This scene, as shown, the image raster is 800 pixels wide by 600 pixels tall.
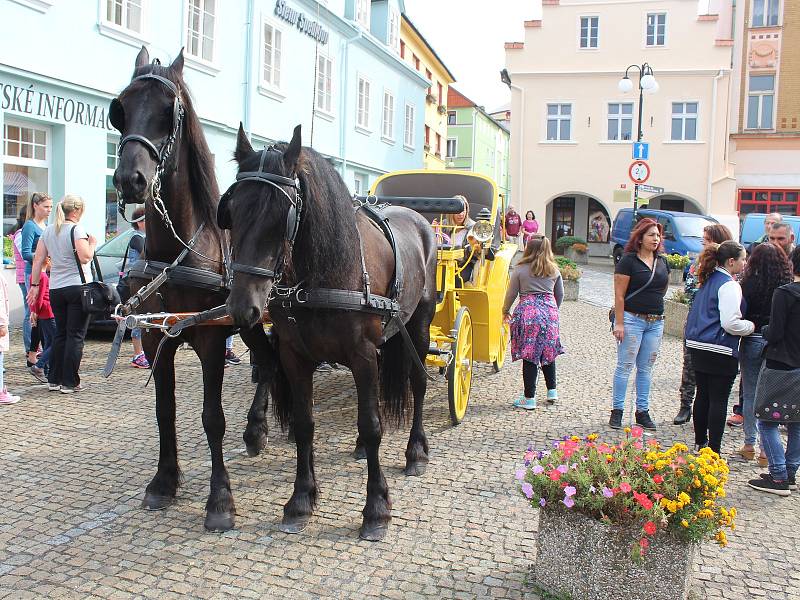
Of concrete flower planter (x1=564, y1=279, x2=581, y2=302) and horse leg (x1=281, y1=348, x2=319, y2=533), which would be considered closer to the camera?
horse leg (x1=281, y1=348, x2=319, y2=533)

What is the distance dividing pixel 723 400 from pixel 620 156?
83.8 ft

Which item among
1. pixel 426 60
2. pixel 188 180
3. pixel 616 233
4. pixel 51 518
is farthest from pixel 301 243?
pixel 426 60

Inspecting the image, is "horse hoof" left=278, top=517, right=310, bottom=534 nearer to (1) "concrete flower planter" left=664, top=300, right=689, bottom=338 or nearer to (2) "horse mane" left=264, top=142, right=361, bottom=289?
(2) "horse mane" left=264, top=142, right=361, bottom=289

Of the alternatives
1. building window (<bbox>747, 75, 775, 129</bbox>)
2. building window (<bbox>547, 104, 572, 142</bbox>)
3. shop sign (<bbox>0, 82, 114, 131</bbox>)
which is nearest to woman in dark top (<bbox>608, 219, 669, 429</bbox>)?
shop sign (<bbox>0, 82, 114, 131</bbox>)

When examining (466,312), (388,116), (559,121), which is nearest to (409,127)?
(388,116)

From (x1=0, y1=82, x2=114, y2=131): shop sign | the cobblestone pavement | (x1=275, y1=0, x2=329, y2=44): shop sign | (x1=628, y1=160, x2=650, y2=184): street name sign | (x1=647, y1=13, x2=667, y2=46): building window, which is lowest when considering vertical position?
the cobblestone pavement

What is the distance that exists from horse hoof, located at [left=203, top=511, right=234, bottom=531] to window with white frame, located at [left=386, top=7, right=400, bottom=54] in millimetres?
24056

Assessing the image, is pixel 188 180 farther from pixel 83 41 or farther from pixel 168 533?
pixel 83 41

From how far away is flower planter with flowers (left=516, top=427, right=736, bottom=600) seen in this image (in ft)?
10.2

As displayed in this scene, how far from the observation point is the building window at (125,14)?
485 inches

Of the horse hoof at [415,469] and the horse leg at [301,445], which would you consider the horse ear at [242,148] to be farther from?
the horse hoof at [415,469]

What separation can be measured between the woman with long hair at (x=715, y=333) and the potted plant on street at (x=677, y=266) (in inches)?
516

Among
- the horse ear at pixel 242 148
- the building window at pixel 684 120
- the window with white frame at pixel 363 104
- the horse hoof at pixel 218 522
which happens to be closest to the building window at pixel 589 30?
the building window at pixel 684 120

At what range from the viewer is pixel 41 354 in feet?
25.0
